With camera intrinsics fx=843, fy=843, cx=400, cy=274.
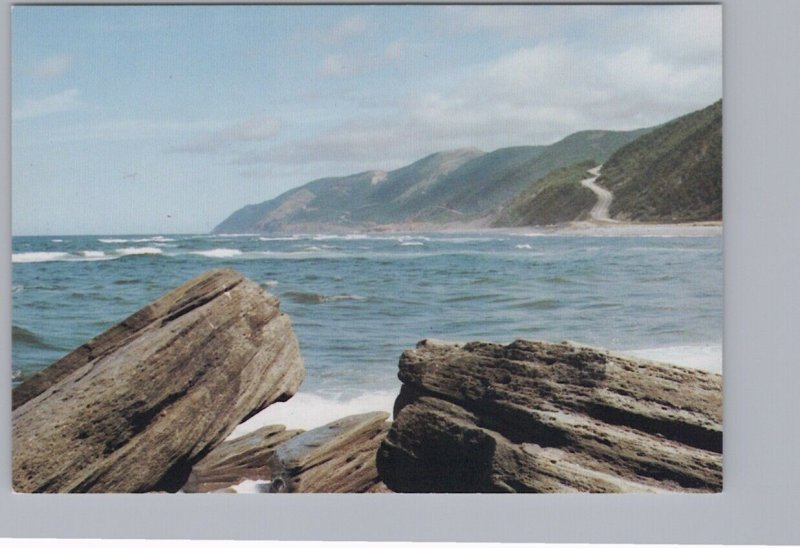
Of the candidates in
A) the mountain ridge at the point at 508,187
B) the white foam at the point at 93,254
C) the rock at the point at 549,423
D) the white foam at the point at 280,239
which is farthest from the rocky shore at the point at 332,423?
the mountain ridge at the point at 508,187

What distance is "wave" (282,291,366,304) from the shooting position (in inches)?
184

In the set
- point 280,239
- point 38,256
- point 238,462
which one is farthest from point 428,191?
point 38,256

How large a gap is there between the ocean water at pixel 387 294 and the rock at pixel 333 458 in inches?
3.3

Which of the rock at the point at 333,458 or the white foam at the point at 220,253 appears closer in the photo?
the rock at the point at 333,458

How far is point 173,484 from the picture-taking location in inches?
183

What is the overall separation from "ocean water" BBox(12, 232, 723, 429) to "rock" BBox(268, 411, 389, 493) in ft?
0.28

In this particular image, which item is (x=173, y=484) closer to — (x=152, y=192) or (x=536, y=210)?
(x=152, y=192)

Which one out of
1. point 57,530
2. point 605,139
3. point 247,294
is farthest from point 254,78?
point 57,530

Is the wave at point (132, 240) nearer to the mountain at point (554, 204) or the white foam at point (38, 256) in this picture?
the white foam at point (38, 256)

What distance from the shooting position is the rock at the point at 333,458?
15.0ft

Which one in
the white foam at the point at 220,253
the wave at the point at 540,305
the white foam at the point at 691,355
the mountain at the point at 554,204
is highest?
the mountain at the point at 554,204

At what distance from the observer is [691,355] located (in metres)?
4.48

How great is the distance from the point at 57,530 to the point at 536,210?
10.3 feet

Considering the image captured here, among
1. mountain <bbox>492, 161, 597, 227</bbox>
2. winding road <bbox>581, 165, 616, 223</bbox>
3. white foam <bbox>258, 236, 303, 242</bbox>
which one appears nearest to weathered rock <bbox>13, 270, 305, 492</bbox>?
white foam <bbox>258, 236, 303, 242</bbox>
